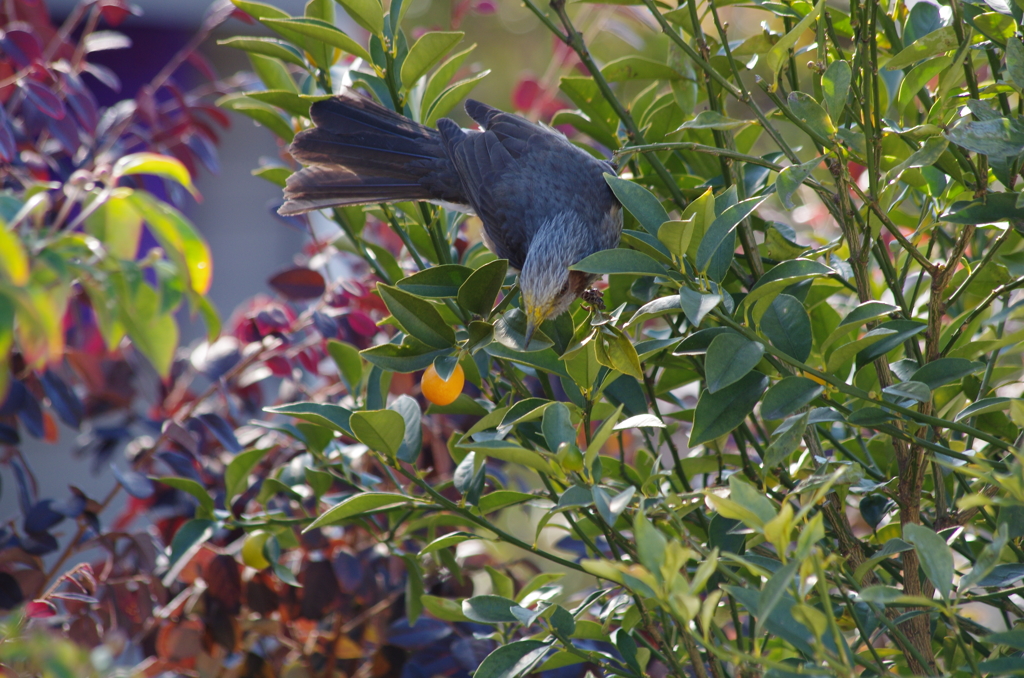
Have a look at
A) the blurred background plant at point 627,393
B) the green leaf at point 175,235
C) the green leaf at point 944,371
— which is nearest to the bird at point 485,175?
the blurred background plant at point 627,393

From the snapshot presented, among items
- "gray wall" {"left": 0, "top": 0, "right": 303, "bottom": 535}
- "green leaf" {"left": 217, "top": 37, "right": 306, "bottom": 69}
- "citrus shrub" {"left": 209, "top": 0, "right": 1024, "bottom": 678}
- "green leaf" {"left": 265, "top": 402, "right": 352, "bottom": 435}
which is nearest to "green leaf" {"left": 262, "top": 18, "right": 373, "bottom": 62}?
"citrus shrub" {"left": 209, "top": 0, "right": 1024, "bottom": 678}

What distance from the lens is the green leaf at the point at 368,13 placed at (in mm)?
1223

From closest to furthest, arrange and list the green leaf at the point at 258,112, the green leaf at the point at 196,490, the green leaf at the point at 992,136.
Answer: the green leaf at the point at 992,136
the green leaf at the point at 196,490
the green leaf at the point at 258,112

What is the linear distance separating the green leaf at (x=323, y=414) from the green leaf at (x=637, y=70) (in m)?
0.69

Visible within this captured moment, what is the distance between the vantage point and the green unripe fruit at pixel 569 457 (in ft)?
2.92

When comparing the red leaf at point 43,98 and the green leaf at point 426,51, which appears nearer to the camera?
the green leaf at point 426,51

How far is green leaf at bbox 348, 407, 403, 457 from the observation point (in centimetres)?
105

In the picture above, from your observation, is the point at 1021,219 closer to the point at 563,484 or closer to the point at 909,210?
the point at 563,484

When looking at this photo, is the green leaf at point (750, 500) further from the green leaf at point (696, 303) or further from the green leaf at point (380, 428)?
the green leaf at point (380, 428)

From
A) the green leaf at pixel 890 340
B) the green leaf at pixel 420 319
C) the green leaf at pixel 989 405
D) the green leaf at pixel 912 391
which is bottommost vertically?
the green leaf at pixel 989 405

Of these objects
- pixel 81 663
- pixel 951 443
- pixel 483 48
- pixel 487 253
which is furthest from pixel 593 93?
pixel 483 48

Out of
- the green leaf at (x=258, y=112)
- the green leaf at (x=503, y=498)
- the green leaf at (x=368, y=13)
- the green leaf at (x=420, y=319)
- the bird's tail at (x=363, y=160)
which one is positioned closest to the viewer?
the green leaf at (x=420, y=319)

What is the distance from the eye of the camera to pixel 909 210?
6.09 ft

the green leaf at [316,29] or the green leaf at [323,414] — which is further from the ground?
the green leaf at [316,29]
